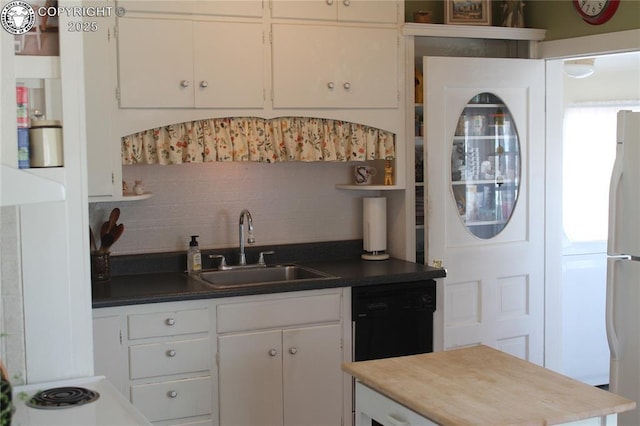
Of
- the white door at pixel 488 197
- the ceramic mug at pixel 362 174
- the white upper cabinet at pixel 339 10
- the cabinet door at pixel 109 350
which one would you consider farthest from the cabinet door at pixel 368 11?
the cabinet door at pixel 109 350

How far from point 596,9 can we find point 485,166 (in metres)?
1.02

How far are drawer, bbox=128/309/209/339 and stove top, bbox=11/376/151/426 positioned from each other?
3.55 ft

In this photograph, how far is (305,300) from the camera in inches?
157

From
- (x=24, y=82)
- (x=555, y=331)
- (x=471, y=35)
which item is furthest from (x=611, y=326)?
(x=24, y=82)

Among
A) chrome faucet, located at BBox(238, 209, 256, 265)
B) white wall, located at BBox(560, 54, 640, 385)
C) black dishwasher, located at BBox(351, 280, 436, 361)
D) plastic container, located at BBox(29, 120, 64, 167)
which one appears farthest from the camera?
white wall, located at BBox(560, 54, 640, 385)

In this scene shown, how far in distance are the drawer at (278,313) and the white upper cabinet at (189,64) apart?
3.24 feet

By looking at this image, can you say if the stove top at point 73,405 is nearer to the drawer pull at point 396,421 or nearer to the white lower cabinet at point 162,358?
the drawer pull at point 396,421

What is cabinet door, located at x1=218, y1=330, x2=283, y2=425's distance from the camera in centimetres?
384

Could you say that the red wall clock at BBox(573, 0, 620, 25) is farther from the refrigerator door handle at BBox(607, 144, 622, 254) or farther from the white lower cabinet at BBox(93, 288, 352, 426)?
the white lower cabinet at BBox(93, 288, 352, 426)

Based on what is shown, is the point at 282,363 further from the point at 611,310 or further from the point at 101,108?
the point at 611,310

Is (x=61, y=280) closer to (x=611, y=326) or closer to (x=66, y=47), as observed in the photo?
(x=66, y=47)

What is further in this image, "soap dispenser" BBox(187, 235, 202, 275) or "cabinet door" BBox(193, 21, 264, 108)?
"soap dispenser" BBox(187, 235, 202, 275)

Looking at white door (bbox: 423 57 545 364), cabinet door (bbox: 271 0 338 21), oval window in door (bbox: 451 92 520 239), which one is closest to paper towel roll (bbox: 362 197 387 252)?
white door (bbox: 423 57 545 364)

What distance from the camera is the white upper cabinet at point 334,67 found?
13.7 ft
